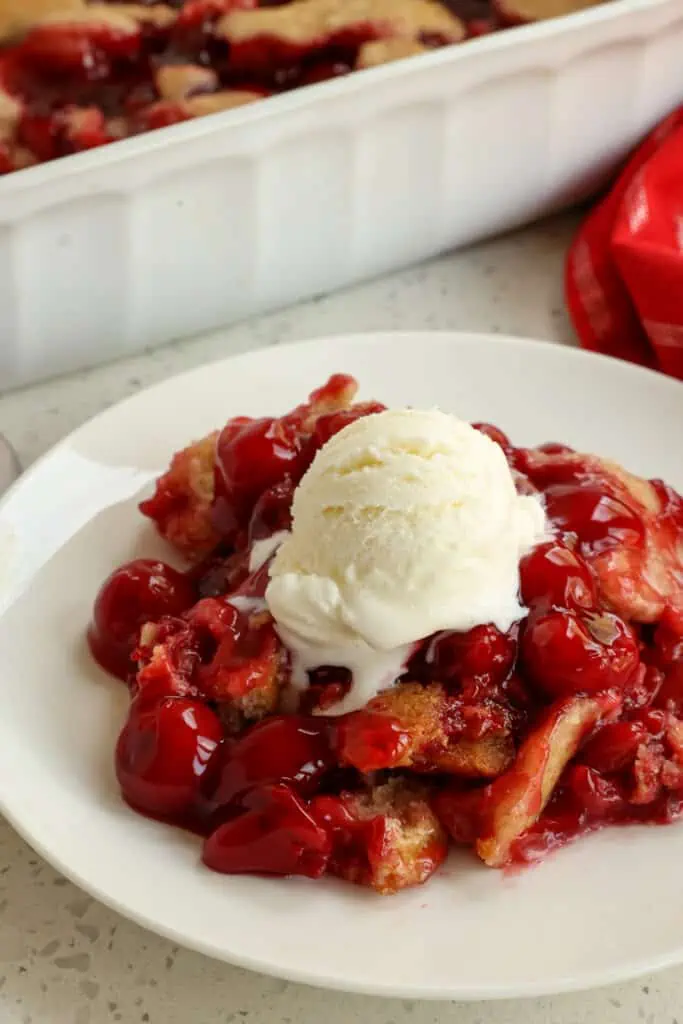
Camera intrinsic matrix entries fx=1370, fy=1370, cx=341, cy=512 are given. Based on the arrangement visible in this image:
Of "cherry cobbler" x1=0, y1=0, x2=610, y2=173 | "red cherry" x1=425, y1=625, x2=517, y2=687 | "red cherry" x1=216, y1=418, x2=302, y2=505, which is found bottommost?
"red cherry" x1=425, y1=625, x2=517, y2=687

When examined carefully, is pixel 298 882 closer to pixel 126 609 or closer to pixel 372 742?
pixel 372 742

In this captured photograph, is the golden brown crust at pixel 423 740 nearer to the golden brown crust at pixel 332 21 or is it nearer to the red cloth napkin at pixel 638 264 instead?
the red cloth napkin at pixel 638 264

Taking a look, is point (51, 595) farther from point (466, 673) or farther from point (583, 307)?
point (583, 307)

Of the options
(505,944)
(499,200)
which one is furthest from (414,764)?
(499,200)

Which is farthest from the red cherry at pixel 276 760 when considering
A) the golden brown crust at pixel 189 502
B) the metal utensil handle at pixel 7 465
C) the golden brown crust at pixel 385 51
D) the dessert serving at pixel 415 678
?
the golden brown crust at pixel 385 51

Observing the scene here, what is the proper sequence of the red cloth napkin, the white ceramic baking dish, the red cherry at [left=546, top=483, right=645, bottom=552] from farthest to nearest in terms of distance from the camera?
the red cloth napkin < the white ceramic baking dish < the red cherry at [left=546, top=483, right=645, bottom=552]

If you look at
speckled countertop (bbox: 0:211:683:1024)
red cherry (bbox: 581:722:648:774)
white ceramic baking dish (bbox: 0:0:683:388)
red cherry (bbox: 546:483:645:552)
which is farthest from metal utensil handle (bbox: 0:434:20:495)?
red cherry (bbox: 581:722:648:774)

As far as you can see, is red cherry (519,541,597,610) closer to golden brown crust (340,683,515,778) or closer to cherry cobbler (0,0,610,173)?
golden brown crust (340,683,515,778)

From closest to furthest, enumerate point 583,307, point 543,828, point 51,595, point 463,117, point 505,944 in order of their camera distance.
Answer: point 505,944, point 543,828, point 51,595, point 463,117, point 583,307
